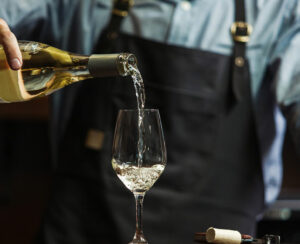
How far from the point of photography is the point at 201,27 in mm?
1506

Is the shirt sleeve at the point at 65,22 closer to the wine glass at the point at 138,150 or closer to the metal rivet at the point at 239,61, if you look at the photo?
the metal rivet at the point at 239,61

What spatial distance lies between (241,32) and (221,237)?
751 millimetres

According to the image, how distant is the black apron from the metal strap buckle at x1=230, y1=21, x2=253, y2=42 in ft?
0.17

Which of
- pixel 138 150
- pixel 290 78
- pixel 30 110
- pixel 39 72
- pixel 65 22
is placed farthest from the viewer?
pixel 30 110

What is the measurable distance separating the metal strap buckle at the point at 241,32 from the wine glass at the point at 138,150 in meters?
0.59

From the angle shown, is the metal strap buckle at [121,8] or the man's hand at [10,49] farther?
the metal strap buckle at [121,8]

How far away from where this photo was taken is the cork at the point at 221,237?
2.67 ft

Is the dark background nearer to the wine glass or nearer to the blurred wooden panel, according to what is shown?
the blurred wooden panel

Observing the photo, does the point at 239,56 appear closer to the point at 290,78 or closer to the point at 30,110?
the point at 290,78

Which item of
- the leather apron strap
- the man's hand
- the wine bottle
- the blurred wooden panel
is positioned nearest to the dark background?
the blurred wooden panel

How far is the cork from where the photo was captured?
81cm

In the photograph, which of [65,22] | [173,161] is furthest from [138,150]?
[65,22]

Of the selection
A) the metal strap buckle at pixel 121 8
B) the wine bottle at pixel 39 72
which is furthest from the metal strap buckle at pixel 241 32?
the wine bottle at pixel 39 72

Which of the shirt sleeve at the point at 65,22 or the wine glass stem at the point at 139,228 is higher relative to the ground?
the shirt sleeve at the point at 65,22
